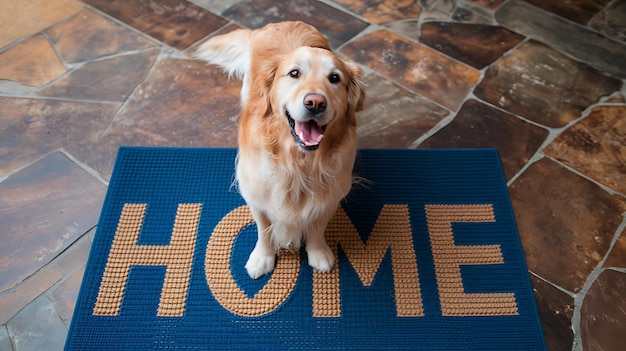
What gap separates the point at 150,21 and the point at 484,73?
2.21 m

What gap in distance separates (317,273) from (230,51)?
1.33 m

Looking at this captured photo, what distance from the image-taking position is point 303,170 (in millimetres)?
1555

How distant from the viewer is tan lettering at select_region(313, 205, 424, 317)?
1.85 metres

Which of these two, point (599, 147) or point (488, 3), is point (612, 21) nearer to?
point (488, 3)

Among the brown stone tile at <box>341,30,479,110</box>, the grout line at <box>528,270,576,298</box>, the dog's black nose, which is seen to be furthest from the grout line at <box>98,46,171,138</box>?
the grout line at <box>528,270,576,298</box>

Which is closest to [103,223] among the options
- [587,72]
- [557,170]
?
[557,170]

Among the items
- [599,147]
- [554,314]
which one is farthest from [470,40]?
[554,314]

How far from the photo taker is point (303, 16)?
3.01 meters

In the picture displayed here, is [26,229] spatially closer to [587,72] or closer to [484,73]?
[484,73]

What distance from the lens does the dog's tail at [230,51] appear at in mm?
2396

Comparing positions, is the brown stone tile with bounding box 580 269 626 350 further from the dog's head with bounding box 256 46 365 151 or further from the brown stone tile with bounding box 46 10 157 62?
the brown stone tile with bounding box 46 10 157 62

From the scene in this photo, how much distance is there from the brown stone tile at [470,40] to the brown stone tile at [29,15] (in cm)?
241

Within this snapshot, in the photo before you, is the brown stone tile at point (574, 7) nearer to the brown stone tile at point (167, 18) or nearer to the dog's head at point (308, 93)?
the brown stone tile at point (167, 18)

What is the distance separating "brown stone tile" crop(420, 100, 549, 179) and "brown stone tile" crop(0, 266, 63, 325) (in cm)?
189
